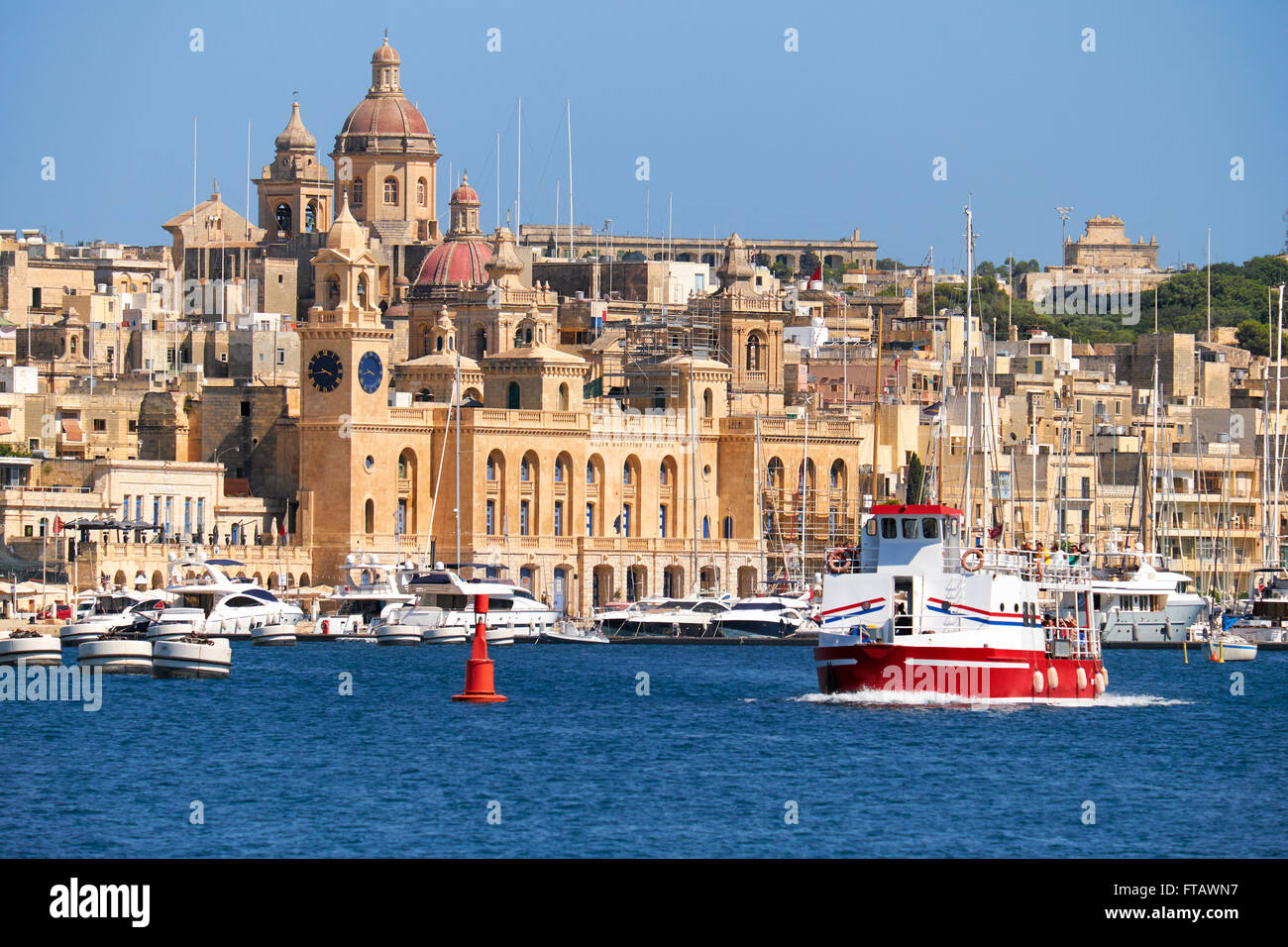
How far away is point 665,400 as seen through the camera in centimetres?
12256

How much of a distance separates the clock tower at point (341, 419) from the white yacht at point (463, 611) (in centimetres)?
1056

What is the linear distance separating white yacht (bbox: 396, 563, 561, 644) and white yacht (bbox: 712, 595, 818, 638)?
7.00 meters

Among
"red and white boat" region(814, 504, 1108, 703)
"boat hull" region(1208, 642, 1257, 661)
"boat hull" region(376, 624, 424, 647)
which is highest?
"red and white boat" region(814, 504, 1108, 703)

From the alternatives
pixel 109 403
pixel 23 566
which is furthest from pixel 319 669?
pixel 109 403

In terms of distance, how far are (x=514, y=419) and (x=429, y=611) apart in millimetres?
19746

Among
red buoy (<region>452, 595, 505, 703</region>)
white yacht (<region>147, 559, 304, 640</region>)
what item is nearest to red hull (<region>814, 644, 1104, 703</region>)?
red buoy (<region>452, 595, 505, 703</region>)

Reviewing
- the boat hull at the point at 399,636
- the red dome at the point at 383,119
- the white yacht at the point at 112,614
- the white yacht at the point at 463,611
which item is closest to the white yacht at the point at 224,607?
the white yacht at the point at 112,614

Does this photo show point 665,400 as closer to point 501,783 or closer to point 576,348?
point 576,348

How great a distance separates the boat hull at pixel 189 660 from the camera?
7338 centimetres

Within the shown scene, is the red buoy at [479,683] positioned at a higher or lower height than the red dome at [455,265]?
lower

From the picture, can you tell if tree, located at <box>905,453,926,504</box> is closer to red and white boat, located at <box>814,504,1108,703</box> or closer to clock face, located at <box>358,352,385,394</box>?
clock face, located at <box>358,352,385,394</box>

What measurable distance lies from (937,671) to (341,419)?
51634 millimetres

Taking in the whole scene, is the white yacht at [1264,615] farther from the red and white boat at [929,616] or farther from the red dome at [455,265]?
the red dome at [455,265]

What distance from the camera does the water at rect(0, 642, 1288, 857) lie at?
1703 inches
